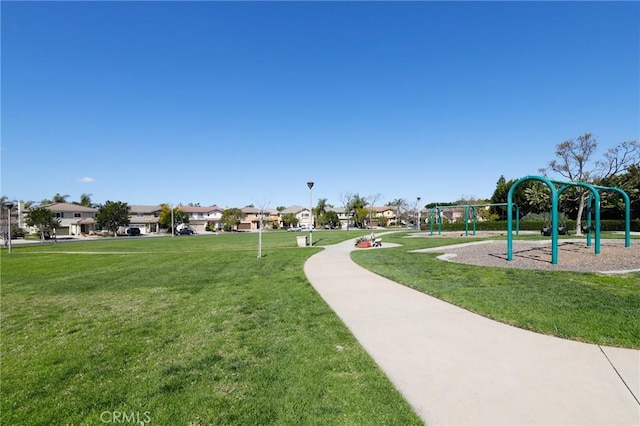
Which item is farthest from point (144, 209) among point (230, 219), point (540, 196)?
point (540, 196)

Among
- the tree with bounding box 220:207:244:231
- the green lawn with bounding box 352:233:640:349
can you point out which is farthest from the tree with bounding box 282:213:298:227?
the green lawn with bounding box 352:233:640:349

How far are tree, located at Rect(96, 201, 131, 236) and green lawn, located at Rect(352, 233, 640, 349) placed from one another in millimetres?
60156

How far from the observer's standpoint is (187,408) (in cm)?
305

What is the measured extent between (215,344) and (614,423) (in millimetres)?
4412

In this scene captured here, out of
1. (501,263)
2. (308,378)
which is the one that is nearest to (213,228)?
(501,263)

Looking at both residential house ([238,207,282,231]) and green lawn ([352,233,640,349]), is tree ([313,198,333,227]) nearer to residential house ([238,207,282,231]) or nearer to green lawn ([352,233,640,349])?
residential house ([238,207,282,231])

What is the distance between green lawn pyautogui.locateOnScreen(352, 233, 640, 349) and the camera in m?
4.81

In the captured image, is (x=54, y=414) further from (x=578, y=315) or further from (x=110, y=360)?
(x=578, y=315)

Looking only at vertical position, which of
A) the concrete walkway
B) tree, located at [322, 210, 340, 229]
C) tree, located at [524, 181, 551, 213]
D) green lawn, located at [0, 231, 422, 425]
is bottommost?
green lawn, located at [0, 231, 422, 425]

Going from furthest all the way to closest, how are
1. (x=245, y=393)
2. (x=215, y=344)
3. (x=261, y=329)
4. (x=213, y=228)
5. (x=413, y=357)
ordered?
(x=213, y=228) < (x=261, y=329) < (x=215, y=344) < (x=413, y=357) < (x=245, y=393)

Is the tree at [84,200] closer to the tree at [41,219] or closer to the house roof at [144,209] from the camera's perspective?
the house roof at [144,209]

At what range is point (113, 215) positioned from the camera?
57.5 meters

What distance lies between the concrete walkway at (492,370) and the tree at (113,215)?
63354 mm

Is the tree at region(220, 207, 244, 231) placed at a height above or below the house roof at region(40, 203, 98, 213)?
below
